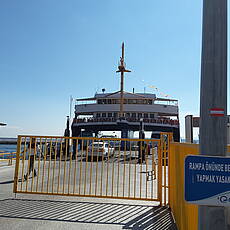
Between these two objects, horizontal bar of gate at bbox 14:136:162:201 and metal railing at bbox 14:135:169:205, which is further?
horizontal bar of gate at bbox 14:136:162:201

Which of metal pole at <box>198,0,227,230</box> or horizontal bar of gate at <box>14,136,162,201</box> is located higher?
metal pole at <box>198,0,227,230</box>

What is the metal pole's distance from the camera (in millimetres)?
1575

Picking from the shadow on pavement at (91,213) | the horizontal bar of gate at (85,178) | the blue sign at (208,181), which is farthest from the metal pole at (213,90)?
the horizontal bar of gate at (85,178)

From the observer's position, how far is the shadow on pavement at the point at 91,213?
13.2ft

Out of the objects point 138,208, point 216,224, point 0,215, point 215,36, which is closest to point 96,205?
point 138,208

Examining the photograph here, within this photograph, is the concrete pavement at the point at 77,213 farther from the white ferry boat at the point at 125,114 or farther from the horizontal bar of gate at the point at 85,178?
the white ferry boat at the point at 125,114

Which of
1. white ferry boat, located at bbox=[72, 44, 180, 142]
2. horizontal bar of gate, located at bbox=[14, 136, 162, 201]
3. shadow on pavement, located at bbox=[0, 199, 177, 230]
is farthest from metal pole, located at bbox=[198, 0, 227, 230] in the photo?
white ferry boat, located at bbox=[72, 44, 180, 142]

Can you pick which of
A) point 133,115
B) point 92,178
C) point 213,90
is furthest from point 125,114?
point 213,90

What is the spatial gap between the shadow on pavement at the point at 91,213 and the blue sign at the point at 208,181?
2528 mm

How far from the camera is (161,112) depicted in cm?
3306

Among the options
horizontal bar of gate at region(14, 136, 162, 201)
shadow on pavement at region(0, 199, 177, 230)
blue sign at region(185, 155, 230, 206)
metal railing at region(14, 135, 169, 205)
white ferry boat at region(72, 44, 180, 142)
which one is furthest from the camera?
white ferry boat at region(72, 44, 180, 142)

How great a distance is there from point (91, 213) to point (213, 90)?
387 cm

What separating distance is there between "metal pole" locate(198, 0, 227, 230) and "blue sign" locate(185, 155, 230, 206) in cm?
5

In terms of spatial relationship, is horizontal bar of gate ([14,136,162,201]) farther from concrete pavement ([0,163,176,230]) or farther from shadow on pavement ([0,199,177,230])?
shadow on pavement ([0,199,177,230])
